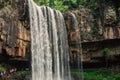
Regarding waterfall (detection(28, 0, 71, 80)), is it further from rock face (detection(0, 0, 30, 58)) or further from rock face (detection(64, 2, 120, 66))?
rock face (detection(64, 2, 120, 66))

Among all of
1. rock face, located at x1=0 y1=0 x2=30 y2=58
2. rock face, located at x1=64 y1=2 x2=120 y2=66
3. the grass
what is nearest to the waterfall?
rock face, located at x1=0 y1=0 x2=30 y2=58

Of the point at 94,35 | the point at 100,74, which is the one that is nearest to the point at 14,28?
the point at 94,35

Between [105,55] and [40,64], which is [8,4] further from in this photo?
[105,55]


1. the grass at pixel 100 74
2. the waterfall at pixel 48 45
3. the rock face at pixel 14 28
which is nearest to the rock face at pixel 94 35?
the waterfall at pixel 48 45

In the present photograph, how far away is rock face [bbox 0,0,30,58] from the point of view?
2527cm

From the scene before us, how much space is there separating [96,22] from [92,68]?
465cm

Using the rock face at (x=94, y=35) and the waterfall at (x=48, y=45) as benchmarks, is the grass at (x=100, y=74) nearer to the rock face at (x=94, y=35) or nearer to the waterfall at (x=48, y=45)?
the rock face at (x=94, y=35)

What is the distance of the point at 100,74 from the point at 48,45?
556cm

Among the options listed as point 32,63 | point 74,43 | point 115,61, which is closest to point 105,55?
point 115,61

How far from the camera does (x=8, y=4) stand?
2694 cm

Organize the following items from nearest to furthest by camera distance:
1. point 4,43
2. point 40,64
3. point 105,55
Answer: point 4,43 < point 40,64 < point 105,55

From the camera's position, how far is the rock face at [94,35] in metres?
28.6

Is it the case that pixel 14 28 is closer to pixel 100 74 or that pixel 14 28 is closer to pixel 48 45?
pixel 48 45

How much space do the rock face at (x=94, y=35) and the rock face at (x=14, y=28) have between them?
175 inches
